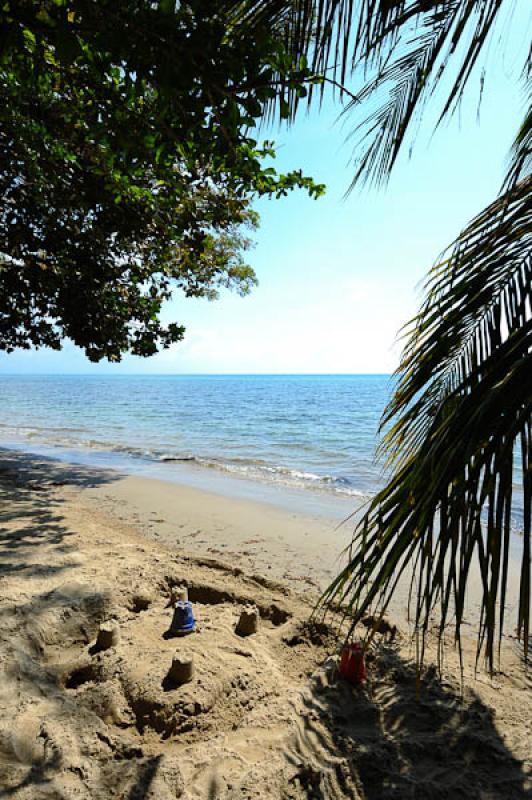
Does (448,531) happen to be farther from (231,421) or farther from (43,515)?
(231,421)

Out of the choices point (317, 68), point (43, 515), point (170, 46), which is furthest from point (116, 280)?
point (317, 68)

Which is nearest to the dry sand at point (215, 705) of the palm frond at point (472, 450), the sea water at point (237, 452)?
the palm frond at point (472, 450)

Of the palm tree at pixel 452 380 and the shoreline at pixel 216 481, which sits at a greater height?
the palm tree at pixel 452 380

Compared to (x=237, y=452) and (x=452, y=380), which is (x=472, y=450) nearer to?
(x=452, y=380)

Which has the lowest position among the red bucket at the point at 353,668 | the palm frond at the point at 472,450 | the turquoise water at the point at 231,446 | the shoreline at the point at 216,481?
the turquoise water at the point at 231,446

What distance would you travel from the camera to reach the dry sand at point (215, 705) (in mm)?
1989

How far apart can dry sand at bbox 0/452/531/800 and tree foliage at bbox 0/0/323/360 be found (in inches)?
121

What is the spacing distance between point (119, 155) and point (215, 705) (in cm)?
383

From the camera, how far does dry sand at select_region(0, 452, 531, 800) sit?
6.53ft

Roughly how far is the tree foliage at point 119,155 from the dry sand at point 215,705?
307 centimetres

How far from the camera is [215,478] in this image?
36.4ft

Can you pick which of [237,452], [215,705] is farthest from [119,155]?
[237,452]

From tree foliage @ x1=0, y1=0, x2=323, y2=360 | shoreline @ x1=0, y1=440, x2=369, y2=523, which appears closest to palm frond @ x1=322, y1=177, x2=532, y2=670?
tree foliage @ x1=0, y1=0, x2=323, y2=360

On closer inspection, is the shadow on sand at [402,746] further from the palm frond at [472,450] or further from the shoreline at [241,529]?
the palm frond at [472,450]
